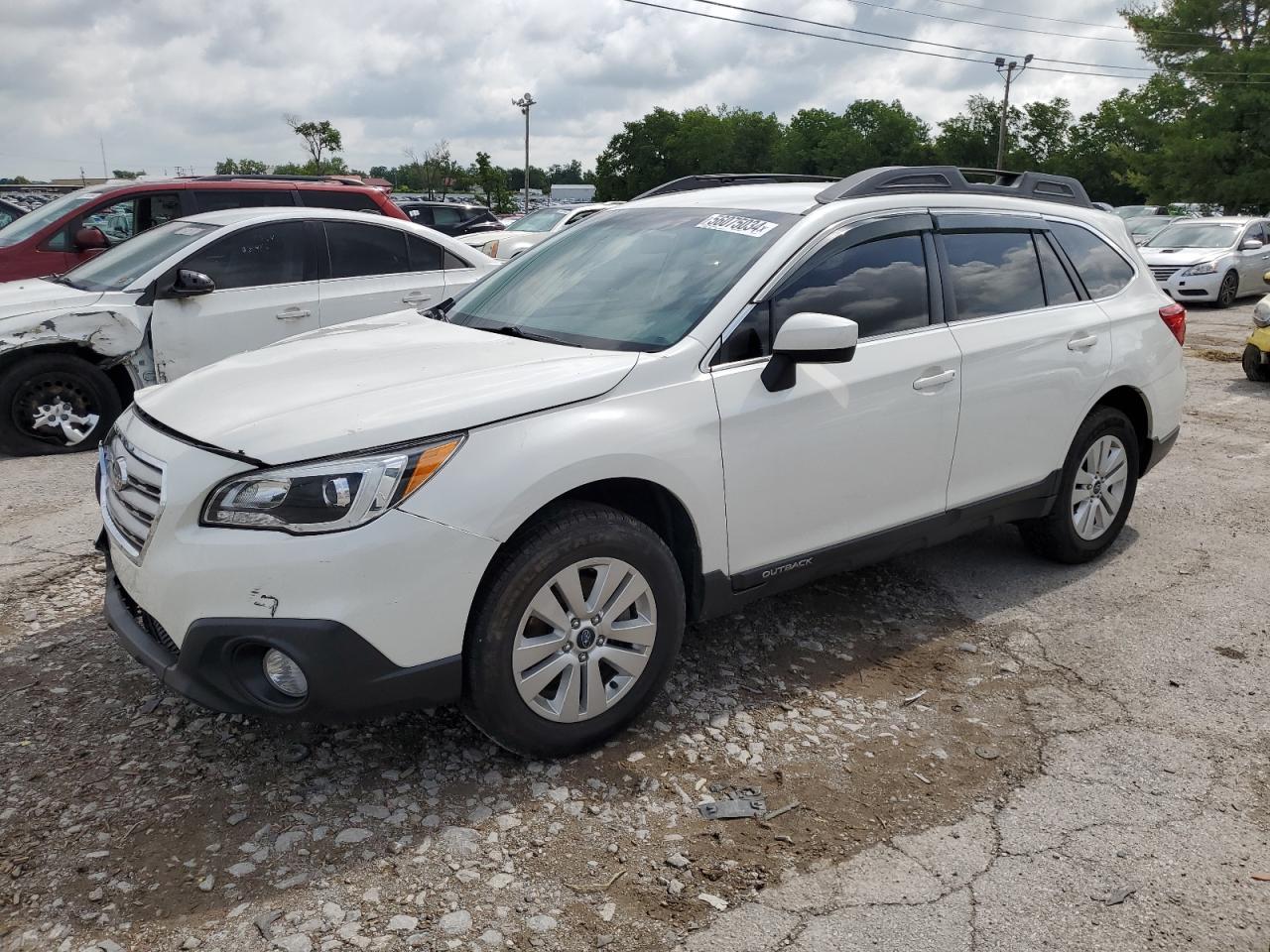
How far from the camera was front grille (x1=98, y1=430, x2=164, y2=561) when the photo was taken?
300 centimetres

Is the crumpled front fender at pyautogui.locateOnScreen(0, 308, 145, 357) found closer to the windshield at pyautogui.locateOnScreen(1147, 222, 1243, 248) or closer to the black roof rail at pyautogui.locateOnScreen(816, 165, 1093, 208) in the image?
the black roof rail at pyautogui.locateOnScreen(816, 165, 1093, 208)

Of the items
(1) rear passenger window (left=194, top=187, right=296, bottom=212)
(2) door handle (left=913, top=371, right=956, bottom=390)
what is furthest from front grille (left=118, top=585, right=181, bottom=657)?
(1) rear passenger window (left=194, top=187, right=296, bottom=212)

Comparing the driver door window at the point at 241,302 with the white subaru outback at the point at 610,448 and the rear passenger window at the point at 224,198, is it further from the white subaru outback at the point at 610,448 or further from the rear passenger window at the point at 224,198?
the white subaru outback at the point at 610,448

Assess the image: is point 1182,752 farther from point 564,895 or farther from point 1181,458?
point 1181,458

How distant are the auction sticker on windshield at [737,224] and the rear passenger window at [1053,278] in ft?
5.17

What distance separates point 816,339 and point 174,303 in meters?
5.19

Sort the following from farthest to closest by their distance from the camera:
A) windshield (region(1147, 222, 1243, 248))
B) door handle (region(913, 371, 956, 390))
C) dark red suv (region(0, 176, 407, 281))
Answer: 1. windshield (region(1147, 222, 1243, 248))
2. dark red suv (region(0, 176, 407, 281))
3. door handle (region(913, 371, 956, 390))

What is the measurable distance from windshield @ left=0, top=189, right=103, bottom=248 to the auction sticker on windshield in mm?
7017

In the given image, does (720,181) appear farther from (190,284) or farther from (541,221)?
(541,221)

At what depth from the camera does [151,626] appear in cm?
309

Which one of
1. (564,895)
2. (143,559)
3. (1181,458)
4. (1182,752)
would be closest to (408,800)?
(564,895)

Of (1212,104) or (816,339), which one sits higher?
(1212,104)

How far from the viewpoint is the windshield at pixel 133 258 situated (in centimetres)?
719

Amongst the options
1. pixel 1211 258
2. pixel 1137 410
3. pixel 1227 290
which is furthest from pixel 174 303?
pixel 1227 290
